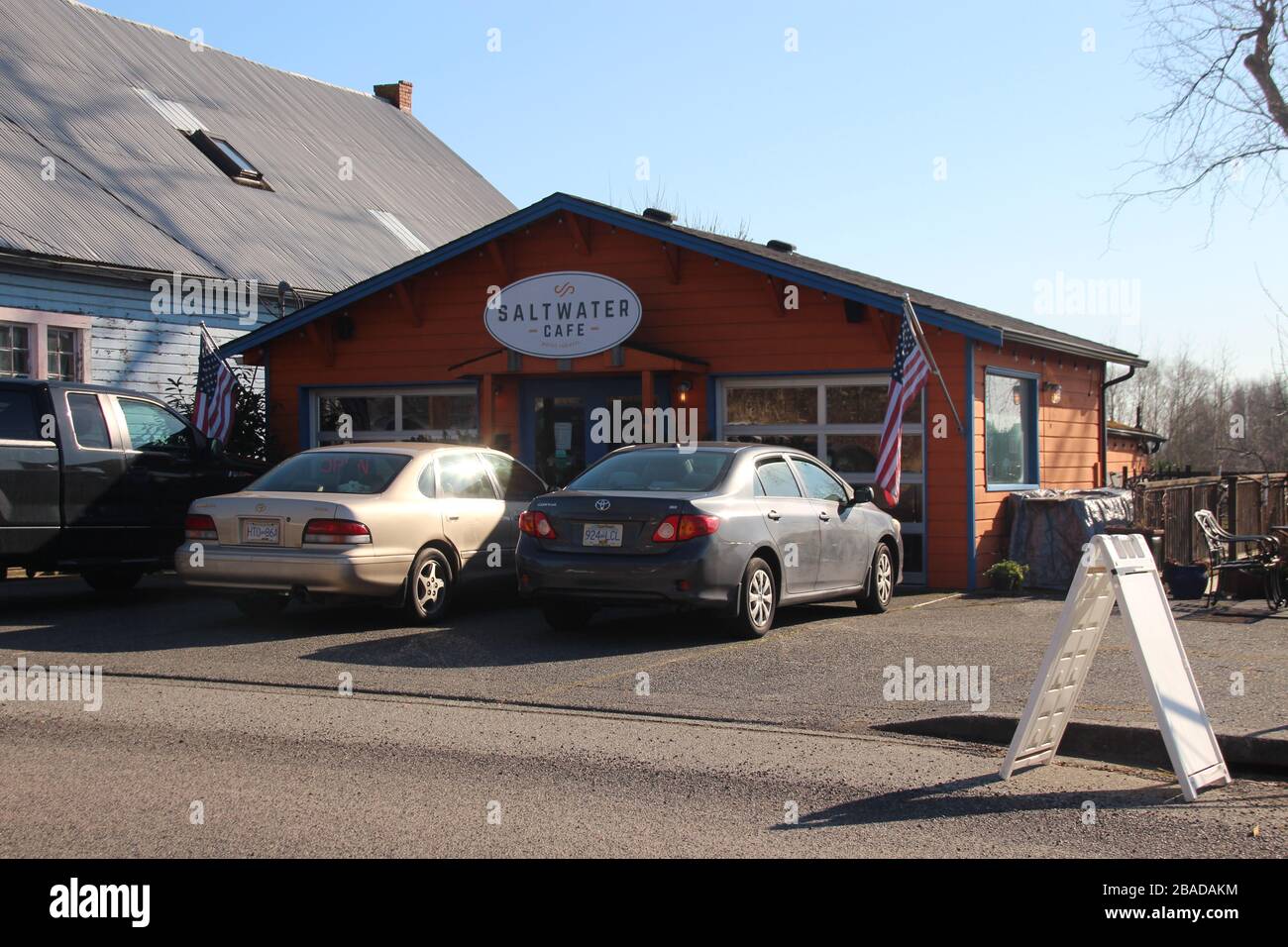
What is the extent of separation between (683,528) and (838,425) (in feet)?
19.5

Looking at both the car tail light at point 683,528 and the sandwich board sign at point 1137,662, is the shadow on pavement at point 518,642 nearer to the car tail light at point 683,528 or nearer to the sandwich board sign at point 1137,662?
the car tail light at point 683,528

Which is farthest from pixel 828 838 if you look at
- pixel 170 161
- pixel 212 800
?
pixel 170 161

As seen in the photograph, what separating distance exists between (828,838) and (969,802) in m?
0.95

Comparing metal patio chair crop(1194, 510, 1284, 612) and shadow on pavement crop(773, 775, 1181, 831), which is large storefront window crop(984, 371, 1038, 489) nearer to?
metal patio chair crop(1194, 510, 1284, 612)

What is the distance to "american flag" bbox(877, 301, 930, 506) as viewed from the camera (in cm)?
1438

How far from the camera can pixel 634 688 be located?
9.23 m

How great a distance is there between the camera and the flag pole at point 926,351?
14.5 meters

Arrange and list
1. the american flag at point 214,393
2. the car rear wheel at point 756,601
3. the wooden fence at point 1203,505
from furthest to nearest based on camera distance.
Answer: the american flag at point 214,393, the wooden fence at point 1203,505, the car rear wheel at point 756,601

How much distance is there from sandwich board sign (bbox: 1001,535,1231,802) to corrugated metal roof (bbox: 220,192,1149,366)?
813 cm

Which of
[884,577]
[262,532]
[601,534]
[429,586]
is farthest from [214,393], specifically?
[884,577]

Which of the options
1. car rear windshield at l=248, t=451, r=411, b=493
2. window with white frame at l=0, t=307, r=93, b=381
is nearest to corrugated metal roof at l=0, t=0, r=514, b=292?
window with white frame at l=0, t=307, r=93, b=381

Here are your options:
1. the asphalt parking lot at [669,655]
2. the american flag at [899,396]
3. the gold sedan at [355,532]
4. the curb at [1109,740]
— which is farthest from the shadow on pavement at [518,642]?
the curb at [1109,740]

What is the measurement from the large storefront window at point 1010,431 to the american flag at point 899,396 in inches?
65.8
